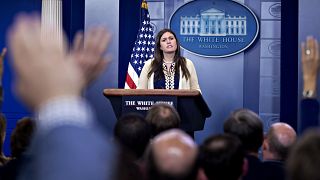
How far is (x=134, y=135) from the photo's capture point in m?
2.53

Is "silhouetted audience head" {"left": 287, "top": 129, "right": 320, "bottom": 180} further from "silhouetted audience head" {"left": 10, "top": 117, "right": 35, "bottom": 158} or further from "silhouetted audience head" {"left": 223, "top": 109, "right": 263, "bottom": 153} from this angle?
"silhouetted audience head" {"left": 10, "top": 117, "right": 35, "bottom": 158}

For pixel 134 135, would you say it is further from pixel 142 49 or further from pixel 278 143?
pixel 142 49

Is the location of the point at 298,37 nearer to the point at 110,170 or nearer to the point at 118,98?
the point at 118,98

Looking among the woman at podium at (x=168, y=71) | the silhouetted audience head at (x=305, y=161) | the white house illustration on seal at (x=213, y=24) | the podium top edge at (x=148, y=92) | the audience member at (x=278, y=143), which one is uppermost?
the white house illustration on seal at (x=213, y=24)

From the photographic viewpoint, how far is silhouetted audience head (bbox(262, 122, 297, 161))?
2.84 metres

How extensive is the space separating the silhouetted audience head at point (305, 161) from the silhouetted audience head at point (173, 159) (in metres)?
0.40

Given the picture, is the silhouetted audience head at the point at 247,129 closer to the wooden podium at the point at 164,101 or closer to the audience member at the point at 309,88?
the audience member at the point at 309,88

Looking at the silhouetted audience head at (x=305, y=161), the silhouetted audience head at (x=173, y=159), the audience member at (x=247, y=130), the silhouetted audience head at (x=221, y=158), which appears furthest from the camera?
the audience member at (x=247, y=130)

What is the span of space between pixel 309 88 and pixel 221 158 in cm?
53

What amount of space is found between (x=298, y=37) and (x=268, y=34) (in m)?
0.55

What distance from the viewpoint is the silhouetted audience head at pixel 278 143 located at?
284cm

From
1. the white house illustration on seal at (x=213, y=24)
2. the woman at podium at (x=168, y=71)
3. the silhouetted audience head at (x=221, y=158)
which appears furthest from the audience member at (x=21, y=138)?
the white house illustration on seal at (x=213, y=24)

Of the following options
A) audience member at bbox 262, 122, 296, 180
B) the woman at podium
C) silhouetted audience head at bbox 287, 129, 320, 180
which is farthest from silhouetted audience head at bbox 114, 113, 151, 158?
the woman at podium

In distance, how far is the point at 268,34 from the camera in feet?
21.8
